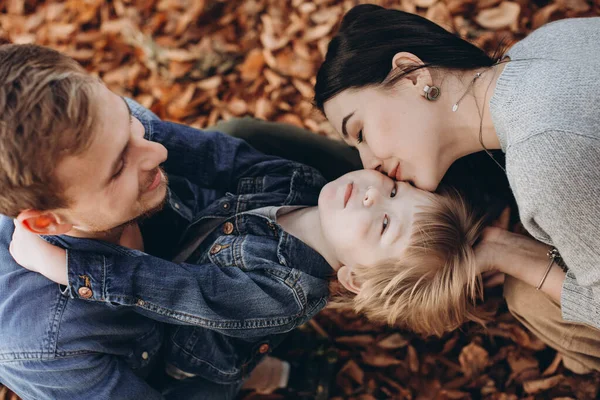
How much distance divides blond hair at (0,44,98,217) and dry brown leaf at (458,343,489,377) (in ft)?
6.18

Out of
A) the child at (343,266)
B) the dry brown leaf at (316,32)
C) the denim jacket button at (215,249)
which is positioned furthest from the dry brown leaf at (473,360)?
the dry brown leaf at (316,32)

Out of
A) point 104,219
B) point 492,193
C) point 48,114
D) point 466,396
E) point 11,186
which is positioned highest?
point 48,114

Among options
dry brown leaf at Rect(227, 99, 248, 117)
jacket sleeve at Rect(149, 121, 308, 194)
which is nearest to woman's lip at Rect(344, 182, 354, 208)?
jacket sleeve at Rect(149, 121, 308, 194)

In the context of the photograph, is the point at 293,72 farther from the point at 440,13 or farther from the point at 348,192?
the point at 348,192

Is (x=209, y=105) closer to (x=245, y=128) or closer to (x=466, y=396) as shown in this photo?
(x=245, y=128)

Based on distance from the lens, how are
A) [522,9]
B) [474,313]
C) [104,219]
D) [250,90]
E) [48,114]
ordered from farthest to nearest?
[250,90] → [522,9] → [474,313] → [104,219] → [48,114]

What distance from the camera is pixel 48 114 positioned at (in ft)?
4.43

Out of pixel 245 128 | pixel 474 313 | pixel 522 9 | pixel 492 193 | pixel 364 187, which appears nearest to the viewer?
pixel 364 187

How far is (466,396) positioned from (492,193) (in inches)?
36.3

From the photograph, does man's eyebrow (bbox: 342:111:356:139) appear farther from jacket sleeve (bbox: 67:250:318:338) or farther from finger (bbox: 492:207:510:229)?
finger (bbox: 492:207:510:229)

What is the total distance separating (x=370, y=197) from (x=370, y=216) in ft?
0.22

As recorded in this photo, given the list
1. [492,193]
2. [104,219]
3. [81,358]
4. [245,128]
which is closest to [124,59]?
[245,128]

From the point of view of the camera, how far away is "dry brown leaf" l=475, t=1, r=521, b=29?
2.71 m

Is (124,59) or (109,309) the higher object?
(124,59)
